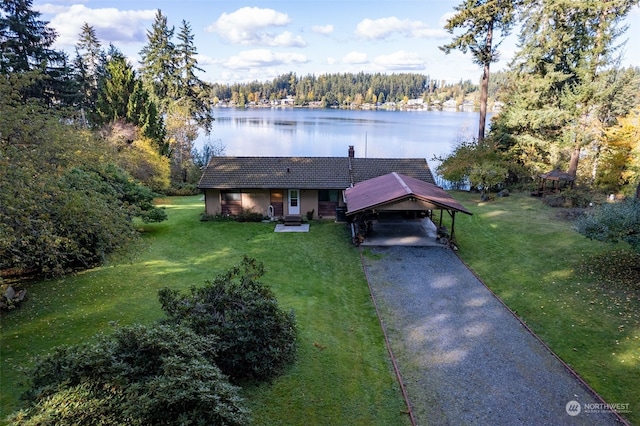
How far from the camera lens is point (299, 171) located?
22531mm

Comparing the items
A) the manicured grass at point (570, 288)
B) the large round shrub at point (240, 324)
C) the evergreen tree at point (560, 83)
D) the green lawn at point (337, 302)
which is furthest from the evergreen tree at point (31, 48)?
the evergreen tree at point (560, 83)

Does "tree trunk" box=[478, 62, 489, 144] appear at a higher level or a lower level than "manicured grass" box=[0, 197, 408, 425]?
higher

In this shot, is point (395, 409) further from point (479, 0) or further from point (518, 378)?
point (479, 0)

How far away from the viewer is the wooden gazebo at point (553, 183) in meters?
24.5

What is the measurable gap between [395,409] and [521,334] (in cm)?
489

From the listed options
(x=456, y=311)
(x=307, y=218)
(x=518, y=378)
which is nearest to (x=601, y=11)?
(x=307, y=218)

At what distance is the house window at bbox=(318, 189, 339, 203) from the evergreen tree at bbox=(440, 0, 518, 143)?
14.3 metres

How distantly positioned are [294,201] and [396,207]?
7003 mm

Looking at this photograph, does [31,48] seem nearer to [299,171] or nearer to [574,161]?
[299,171]

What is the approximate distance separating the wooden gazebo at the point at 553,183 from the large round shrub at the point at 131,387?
25390mm

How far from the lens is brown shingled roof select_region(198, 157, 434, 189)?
70.5 feet

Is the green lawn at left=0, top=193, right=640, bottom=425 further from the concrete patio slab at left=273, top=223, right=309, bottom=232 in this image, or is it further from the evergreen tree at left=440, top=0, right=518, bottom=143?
the evergreen tree at left=440, top=0, right=518, bottom=143

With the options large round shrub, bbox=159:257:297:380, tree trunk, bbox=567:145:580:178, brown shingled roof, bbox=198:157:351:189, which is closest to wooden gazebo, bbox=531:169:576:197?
tree trunk, bbox=567:145:580:178

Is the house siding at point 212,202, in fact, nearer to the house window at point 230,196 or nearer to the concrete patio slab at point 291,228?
the house window at point 230,196
